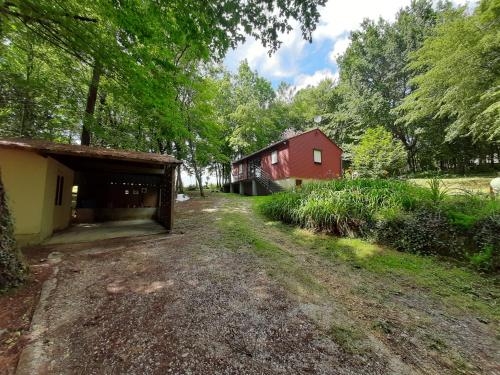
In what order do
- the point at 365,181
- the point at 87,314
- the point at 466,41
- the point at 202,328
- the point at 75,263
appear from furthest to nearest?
the point at 466,41
the point at 365,181
the point at 75,263
the point at 87,314
the point at 202,328

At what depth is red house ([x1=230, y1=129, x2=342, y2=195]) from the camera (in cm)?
1864

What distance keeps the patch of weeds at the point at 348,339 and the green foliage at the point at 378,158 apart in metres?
15.4

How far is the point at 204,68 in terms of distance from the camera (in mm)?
19750

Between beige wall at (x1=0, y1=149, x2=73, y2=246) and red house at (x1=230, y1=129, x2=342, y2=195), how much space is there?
47.7ft

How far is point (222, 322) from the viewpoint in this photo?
9.48 ft

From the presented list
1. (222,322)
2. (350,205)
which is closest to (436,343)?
(222,322)

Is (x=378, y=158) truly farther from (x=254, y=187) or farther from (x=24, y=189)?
(x=24, y=189)

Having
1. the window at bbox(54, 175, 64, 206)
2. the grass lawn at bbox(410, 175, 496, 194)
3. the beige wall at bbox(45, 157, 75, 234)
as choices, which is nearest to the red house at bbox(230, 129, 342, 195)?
the grass lawn at bbox(410, 175, 496, 194)

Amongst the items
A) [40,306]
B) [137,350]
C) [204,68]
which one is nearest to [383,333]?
[137,350]

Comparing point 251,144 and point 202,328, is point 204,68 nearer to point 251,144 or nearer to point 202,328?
point 251,144

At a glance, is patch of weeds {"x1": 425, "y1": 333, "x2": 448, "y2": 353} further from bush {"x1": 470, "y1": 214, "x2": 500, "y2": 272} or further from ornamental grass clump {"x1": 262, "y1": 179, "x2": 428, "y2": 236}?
ornamental grass clump {"x1": 262, "y1": 179, "x2": 428, "y2": 236}

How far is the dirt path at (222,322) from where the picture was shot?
2.25 m

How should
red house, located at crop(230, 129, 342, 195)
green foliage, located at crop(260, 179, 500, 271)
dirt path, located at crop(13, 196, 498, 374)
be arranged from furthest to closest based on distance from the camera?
red house, located at crop(230, 129, 342, 195), green foliage, located at crop(260, 179, 500, 271), dirt path, located at crop(13, 196, 498, 374)

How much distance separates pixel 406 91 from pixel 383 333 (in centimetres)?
3014
